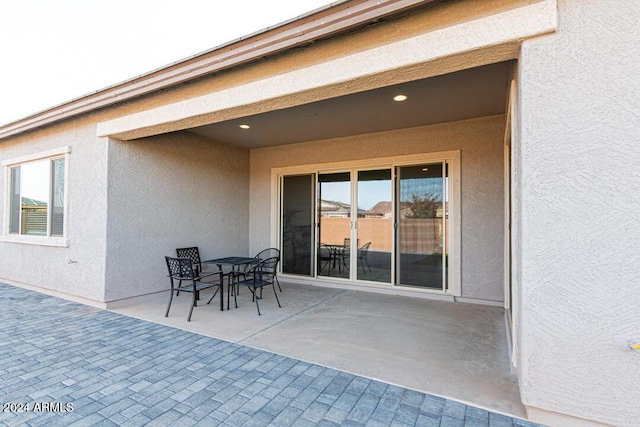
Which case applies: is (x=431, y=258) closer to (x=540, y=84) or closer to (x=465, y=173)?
(x=465, y=173)

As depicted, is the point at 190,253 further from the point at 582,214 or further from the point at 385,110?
the point at 582,214

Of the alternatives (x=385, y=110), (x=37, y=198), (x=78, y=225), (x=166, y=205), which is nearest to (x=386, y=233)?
(x=385, y=110)

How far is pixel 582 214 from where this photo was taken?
72.0 inches

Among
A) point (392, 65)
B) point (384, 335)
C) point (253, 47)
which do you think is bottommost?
point (384, 335)

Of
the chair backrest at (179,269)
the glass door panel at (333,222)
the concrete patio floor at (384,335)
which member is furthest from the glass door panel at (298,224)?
the chair backrest at (179,269)

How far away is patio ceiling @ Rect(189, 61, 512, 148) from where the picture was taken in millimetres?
3525

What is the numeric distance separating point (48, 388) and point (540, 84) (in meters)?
4.11

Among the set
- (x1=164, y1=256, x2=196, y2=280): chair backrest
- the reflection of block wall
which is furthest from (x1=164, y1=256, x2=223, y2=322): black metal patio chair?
the reflection of block wall

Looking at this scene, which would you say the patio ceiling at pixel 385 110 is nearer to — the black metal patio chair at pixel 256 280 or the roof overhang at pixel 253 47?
the roof overhang at pixel 253 47

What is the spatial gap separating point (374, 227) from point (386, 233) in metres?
0.26

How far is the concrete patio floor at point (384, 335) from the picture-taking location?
8.05ft

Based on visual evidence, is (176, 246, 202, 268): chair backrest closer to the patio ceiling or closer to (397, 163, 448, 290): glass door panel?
the patio ceiling

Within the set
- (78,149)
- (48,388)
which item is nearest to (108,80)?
(78,149)

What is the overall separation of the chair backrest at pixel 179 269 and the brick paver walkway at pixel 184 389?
36.9 inches
